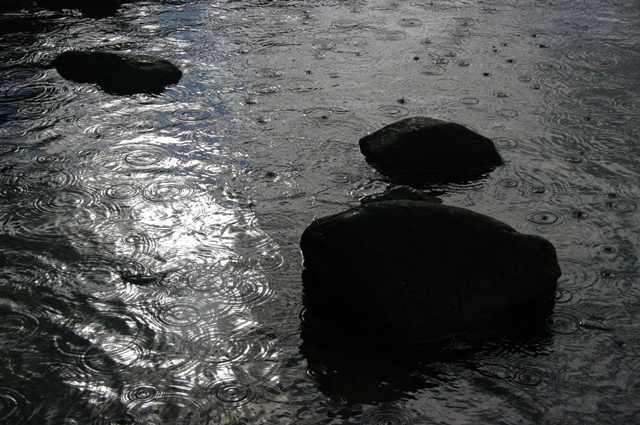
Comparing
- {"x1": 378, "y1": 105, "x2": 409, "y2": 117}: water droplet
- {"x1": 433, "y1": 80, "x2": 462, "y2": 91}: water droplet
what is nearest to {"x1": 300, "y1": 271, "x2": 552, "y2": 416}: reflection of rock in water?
{"x1": 378, "y1": 105, "x2": 409, "y2": 117}: water droplet

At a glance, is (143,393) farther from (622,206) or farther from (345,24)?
(345,24)

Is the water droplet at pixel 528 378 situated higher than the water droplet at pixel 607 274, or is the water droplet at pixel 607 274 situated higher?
the water droplet at pixel 607 274

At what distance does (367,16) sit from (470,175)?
162 inches

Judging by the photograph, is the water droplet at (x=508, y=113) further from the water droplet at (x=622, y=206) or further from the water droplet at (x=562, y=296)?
the water droplet at (x=562, y=296)

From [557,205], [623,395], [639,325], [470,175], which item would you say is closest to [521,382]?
[623,395]

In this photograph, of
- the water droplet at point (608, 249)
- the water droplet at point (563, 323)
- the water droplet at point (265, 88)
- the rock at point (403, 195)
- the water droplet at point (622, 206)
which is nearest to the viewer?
the water droplet at point (563, 323)

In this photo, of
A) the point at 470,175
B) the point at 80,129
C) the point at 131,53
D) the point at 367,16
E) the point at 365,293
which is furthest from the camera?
the point at 367,16

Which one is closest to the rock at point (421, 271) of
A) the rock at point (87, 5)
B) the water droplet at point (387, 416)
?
the water droplet at point (387, 416)

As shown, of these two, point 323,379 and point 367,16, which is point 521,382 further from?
point 367,16

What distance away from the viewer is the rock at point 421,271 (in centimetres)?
315

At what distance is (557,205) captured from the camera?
430 centimetres

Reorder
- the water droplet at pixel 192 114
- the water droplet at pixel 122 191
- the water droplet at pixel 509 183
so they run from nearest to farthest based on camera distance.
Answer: the water droplet at pixel 122 191 < the water droplet at pixel 509 183 < the water droplet at pixel 192 114

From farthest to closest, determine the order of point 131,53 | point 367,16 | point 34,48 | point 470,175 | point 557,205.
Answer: point 367,16, point 34,48, point 131,53, point 470,175, point 557,205

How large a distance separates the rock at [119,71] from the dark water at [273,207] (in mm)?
179
